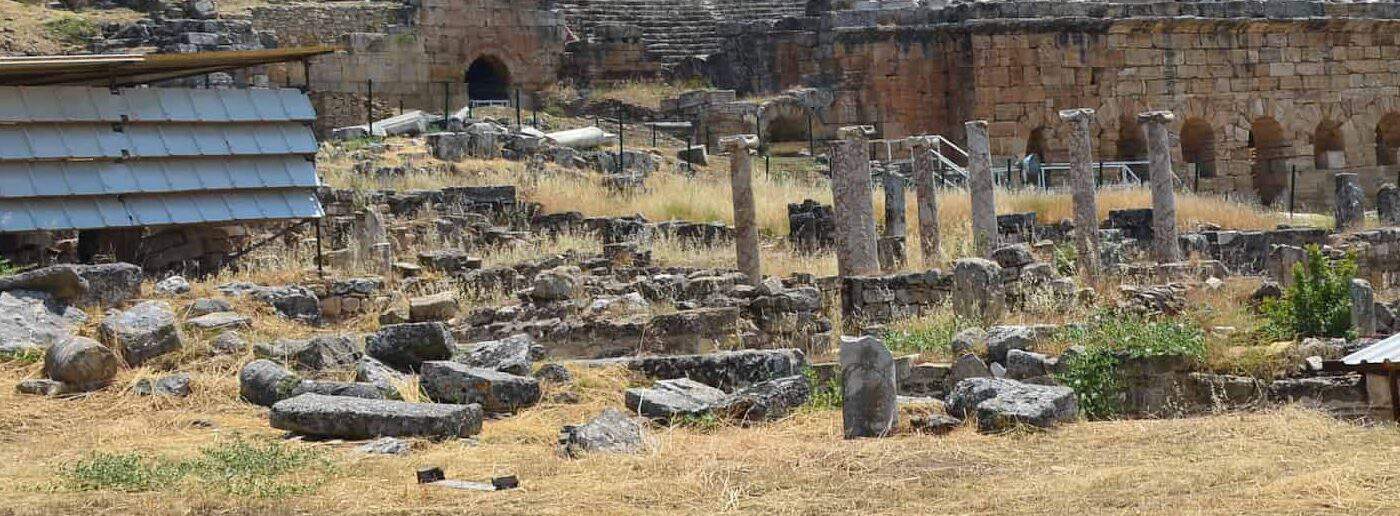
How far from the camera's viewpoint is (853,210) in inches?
794

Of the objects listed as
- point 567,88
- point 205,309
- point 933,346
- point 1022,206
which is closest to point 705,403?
point 933,346

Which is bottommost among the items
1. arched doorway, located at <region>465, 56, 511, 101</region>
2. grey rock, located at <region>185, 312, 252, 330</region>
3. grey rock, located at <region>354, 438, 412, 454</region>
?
grey rock, located at <region>354, 438, 412, 454</region>

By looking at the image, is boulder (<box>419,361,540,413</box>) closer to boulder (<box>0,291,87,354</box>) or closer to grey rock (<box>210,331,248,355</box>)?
grey rock (<box>210,331,248,355</box>)

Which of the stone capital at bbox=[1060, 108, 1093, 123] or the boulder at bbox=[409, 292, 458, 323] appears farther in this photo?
the stone capital at bbox=[1060, 108, 1093, 123]

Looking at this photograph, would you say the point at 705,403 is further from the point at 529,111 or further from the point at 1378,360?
the point at 529,111

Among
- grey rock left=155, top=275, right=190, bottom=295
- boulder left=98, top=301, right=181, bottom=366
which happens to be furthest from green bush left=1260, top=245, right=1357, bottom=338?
grey rock left=155, top=275, right=190, bottom=295

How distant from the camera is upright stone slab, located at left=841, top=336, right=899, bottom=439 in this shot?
1068cm

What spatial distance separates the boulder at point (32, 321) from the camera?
520 inches

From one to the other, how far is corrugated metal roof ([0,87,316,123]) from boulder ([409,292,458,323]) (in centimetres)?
322

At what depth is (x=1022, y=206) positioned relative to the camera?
26.7 m

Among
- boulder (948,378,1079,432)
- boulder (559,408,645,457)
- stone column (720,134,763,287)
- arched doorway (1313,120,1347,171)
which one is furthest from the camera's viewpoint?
Result: arched doorway (1313,120,1347,171)

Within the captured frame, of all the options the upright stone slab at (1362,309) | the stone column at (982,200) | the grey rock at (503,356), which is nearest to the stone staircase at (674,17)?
the stone column at (982,200)

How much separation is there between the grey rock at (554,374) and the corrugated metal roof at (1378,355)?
15.2 feet

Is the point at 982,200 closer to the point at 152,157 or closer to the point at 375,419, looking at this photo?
the point at 152,157
